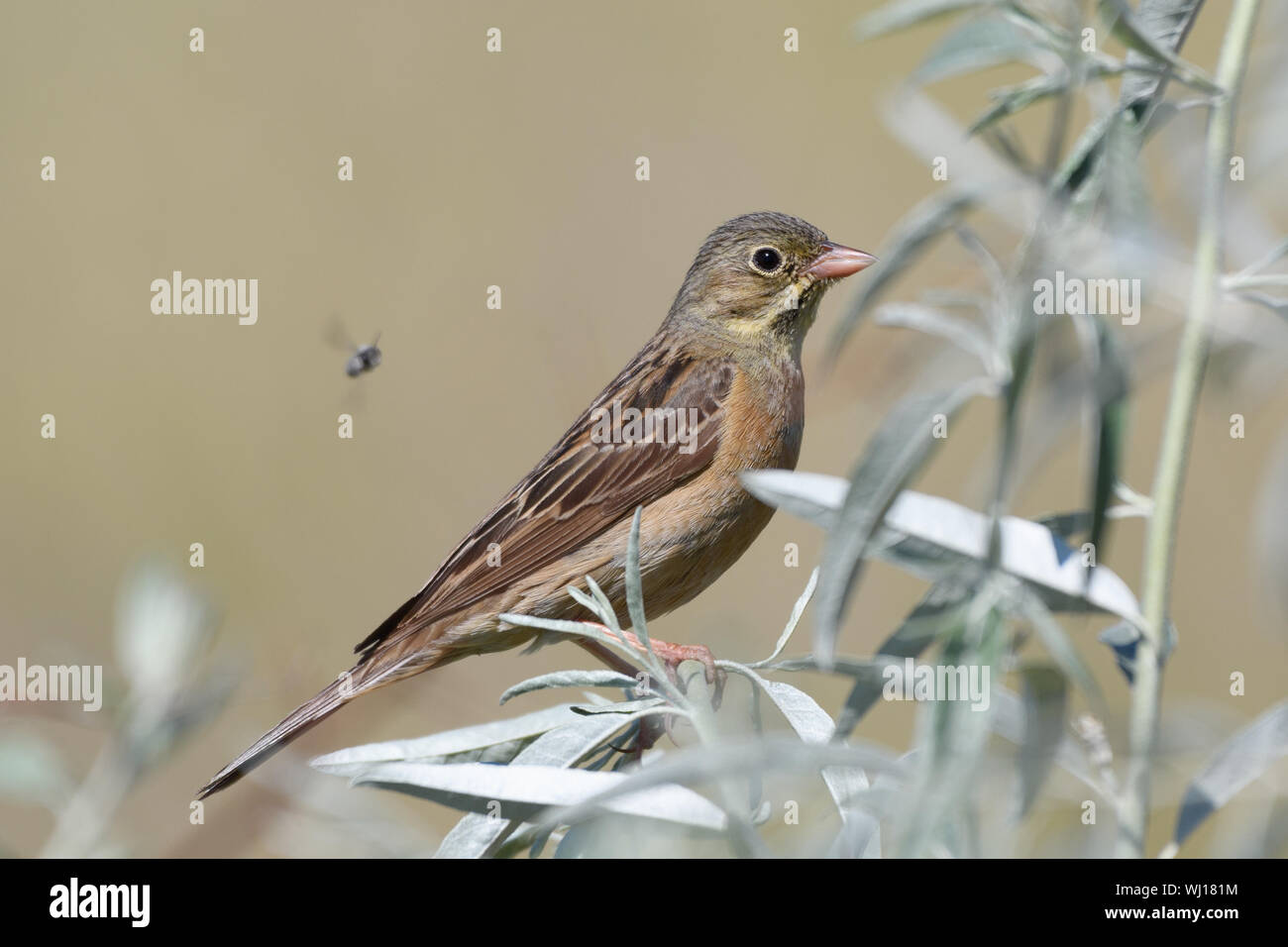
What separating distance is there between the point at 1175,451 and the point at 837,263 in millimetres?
3479

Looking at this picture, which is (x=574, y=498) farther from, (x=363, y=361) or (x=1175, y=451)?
(x=1175, y=451)

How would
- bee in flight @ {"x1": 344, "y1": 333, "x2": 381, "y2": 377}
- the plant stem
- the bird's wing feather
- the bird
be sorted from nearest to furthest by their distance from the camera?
the plant stem, the bird, the bird's wing feather, bee in flight @ {"x1": 344, "y1": 333, "x2": 381, "y2": 377}

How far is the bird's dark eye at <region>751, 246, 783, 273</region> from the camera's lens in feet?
15.6

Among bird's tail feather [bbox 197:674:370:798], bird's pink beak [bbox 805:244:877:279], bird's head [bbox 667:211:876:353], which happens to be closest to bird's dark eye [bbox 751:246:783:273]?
bird's head [bbox 667:211:876:353]

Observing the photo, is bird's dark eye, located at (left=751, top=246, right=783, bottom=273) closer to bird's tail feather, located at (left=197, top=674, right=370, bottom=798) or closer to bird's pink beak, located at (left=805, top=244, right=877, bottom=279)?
bird's pink beak, located at (left=805, top=244, right=877, bottom=279)

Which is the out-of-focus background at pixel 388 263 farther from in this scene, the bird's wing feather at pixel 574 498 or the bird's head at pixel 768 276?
the bird's wing feather at pixel 574 498

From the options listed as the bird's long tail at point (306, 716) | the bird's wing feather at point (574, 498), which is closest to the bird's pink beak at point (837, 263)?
the bird's wing feather at point (574, 498)

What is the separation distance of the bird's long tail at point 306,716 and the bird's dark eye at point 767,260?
1.97 m

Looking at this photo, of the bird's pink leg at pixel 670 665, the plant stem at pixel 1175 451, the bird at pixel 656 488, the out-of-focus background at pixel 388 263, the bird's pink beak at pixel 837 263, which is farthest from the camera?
the out-of-focus background at pixel 388 263

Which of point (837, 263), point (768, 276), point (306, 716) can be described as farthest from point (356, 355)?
point (837, 263)

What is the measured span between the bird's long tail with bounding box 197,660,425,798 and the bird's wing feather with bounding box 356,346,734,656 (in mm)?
121

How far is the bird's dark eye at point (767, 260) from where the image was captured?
4.75 meters

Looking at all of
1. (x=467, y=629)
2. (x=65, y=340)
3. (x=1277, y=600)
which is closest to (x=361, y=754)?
(x=1277, y=600)

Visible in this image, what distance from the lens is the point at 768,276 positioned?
15.6 feet
